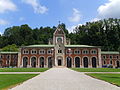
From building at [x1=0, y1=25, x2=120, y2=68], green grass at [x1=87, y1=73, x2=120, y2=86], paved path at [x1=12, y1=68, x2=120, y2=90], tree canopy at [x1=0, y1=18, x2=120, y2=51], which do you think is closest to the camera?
paved path at [x1=12, y1=68, x2=120, y2=90]

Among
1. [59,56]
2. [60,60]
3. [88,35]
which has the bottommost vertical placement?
[60,60]

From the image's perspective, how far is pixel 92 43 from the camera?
102250 millimetres

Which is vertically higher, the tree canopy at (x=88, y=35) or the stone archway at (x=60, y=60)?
the tree canopy at (x=88, y=35)

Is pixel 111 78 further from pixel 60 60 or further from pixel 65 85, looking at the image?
pixel 60 60

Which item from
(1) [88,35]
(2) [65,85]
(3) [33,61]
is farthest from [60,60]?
(2) [65,85]

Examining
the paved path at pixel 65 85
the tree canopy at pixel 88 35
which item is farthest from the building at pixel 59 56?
the paved path at pixel 65 85

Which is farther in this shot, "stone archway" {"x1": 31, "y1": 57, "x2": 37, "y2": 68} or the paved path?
"stone archway" {"x1": 31, "y1": 57, "x2": 37, "y2": 68}

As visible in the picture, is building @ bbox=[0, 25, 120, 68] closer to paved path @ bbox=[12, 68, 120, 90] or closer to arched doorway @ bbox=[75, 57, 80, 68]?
arched doorway @ bbox=[75, 57, 80, 68]

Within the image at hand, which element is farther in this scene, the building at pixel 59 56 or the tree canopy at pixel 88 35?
the tree canopy at pixel 88 35

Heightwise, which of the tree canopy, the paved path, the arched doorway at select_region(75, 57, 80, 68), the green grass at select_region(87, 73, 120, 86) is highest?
the tree canopy

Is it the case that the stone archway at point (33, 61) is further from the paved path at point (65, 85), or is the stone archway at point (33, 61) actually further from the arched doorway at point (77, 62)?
the paved path at point (65, 85)

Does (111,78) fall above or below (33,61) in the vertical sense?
above

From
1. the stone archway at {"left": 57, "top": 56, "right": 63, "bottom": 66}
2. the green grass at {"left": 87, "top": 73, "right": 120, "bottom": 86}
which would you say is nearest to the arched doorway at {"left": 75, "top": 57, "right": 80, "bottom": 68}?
the stone archway at {"left": 57, "top": 56, "right": 63, "bottom": 66}

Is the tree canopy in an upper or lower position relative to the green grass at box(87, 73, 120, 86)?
upper
